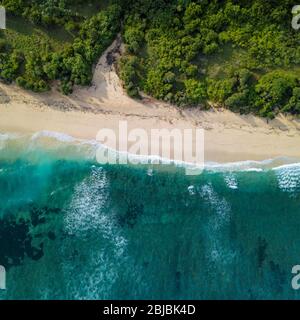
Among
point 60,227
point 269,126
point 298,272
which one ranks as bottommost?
point 298,272

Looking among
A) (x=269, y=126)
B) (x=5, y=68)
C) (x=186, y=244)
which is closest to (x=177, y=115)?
(x=269, y=126)

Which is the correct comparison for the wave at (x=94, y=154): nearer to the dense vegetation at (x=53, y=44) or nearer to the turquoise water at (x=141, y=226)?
the turquoise water at (x=141, y=226)

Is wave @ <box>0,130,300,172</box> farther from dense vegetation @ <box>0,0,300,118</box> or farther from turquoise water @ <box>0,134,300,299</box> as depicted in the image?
dense vegetation @ <box>0,0,300,118</box>

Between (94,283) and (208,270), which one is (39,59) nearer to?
(94,283)
